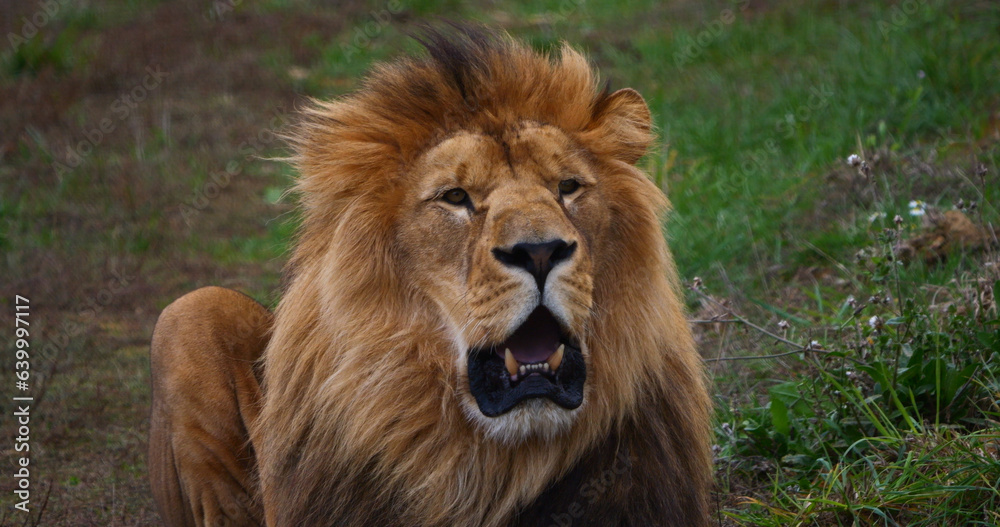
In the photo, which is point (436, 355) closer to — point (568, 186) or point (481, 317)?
point (481, 317)

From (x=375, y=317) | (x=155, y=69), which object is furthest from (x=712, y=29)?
(x=375, y=317)

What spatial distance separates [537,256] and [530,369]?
0.27 metres

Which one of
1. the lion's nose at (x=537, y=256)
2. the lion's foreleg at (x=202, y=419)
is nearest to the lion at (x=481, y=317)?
the lion's nose at (x=537, y=256)

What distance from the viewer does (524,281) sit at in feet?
7.36

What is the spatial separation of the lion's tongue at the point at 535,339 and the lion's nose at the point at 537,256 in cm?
11

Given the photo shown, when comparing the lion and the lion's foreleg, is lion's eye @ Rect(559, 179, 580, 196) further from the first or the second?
the lion's foreleg

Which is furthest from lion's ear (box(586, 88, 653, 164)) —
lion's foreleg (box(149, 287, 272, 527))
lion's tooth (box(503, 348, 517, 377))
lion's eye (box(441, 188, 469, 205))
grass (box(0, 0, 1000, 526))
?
lion's foreleg (box(149, 287, 272, 527))

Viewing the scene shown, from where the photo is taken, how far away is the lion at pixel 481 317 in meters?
2.36

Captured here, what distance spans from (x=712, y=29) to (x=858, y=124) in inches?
101

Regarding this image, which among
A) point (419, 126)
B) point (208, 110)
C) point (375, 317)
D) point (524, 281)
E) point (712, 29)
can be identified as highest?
point (419, 126)

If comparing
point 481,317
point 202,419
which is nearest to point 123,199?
point 202,419

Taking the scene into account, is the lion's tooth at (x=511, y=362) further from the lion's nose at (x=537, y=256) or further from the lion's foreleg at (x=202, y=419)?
the lion's foreleg at (x=202, y=419)

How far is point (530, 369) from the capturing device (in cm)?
232

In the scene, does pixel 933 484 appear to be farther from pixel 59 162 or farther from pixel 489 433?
→ pixel 59 162
